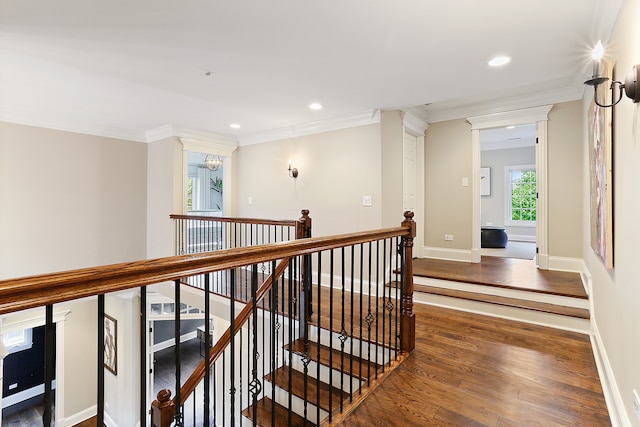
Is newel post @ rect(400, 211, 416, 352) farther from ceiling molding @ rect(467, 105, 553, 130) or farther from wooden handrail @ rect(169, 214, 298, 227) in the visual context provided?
ceiling molding @ rect(467, 105, 553, 130)

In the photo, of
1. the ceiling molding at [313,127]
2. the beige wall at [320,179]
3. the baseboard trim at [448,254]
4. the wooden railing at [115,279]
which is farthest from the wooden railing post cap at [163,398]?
the baseboard trim at [448,254]

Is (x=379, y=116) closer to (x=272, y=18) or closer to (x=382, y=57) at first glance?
(x=382, y=57)

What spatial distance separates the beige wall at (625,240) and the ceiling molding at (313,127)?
2.44 metres

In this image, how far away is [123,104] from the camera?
393cm

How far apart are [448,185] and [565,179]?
1447mm

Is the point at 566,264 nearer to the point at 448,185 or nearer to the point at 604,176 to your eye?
the point at 448,185

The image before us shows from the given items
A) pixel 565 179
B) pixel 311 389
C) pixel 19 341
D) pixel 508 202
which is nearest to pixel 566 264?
pixel 565 179

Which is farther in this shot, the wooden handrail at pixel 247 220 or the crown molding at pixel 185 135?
the crown molding at pixel 185 135

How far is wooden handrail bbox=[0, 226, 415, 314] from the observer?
2.37 ft

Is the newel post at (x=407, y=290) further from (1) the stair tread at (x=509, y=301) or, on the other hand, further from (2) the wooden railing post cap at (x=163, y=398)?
(2) the wooden railing post cap at (x=163, y=398)

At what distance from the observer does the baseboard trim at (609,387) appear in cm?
165

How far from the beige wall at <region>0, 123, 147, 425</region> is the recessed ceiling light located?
5.36 m

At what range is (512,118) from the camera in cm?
438

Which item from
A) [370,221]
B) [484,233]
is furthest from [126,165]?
[484,233]
